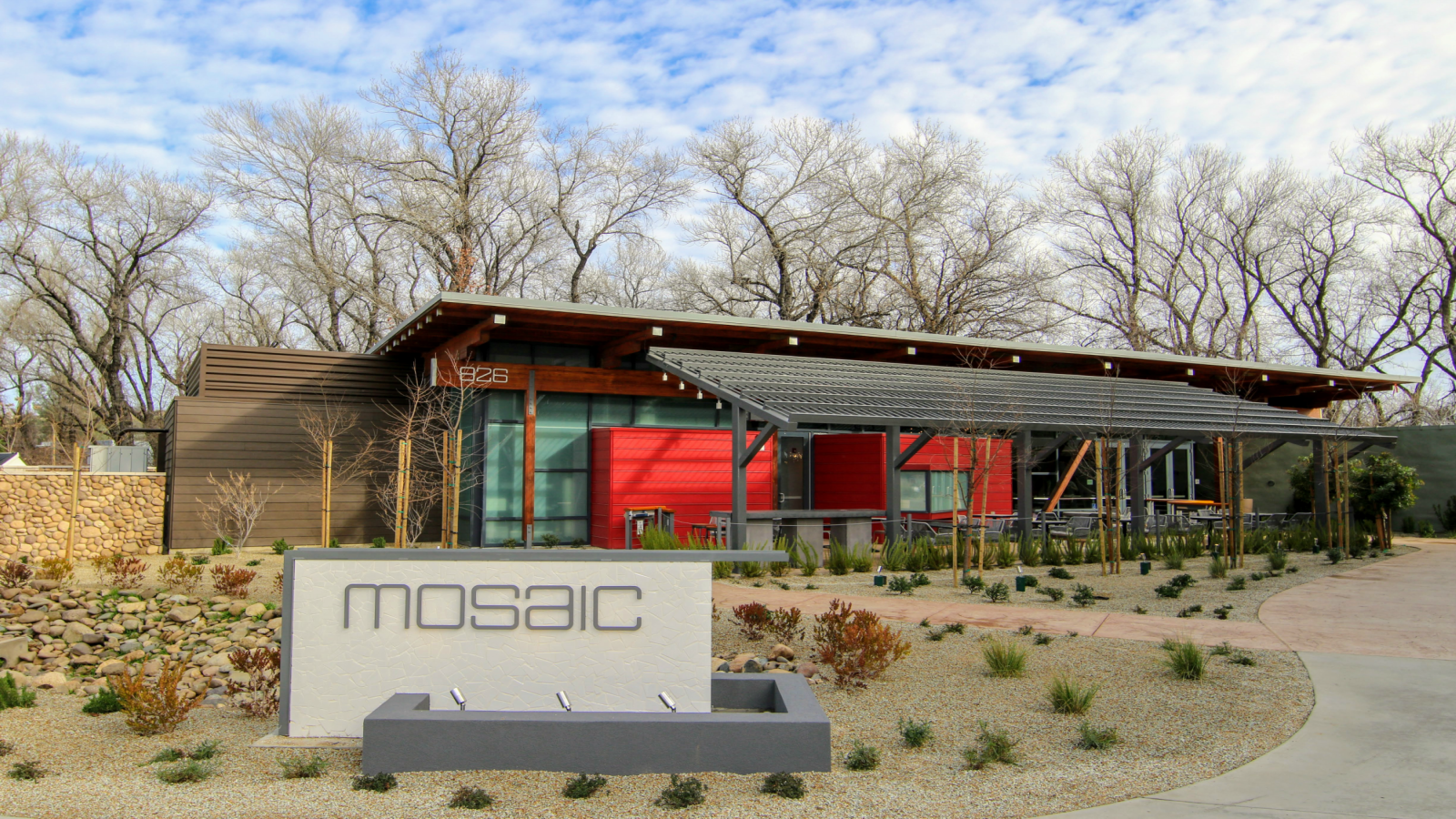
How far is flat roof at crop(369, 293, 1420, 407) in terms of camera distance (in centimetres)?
1524

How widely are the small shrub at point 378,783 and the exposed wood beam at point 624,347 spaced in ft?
38.7

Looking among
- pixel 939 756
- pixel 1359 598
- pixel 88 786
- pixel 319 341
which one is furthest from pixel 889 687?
pixel 319 341

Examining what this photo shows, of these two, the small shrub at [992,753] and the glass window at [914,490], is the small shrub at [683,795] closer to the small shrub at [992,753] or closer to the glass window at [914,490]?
the small shrub at [992,753]

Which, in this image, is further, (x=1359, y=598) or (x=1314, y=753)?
(x=1359, y=598)

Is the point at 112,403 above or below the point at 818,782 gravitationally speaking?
above

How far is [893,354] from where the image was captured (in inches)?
779

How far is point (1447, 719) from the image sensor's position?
5.89 metres

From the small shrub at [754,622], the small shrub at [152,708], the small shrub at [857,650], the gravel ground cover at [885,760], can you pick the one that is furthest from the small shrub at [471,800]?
the small shrub at [754,622]

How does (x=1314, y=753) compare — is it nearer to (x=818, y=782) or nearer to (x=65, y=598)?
(x=818, y=782)

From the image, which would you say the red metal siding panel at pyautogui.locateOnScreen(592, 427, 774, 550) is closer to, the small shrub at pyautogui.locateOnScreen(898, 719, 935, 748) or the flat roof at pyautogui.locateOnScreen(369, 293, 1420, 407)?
the flat roof at pyautogui.locateOnScreen(369, 293, 1420, 407)

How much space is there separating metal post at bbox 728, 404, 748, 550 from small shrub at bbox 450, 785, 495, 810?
9.01 meters

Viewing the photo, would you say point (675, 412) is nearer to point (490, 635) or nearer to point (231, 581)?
point (231, 581)

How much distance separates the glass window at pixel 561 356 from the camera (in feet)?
56.5

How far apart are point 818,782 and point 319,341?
36.4 metres
